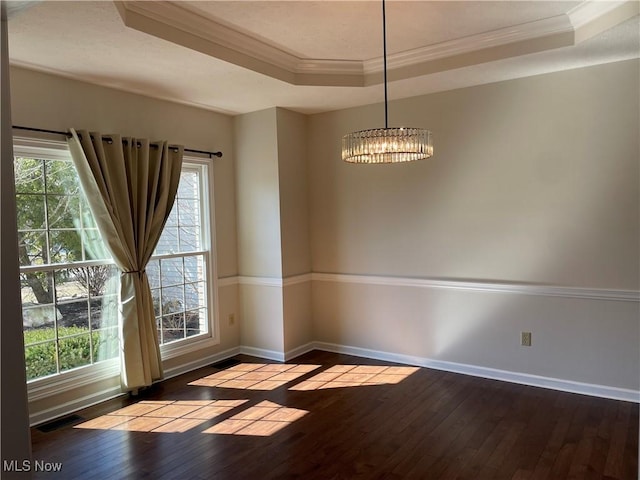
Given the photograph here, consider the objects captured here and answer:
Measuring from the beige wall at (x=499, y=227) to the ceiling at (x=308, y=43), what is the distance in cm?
30

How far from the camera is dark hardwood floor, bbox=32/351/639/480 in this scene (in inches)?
104

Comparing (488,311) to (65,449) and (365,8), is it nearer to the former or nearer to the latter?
(365,8)

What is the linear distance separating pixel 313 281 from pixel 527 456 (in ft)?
9.03

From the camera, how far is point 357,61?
383cm

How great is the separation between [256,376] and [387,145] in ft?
8.54

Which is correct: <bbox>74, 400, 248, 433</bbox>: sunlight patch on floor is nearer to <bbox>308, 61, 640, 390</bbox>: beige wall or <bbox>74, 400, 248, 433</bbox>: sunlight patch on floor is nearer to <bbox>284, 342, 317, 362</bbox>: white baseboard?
<bbox>284, 342, 317, 362</bbox>: white baseboard

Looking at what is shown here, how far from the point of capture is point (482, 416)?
10.7 ft

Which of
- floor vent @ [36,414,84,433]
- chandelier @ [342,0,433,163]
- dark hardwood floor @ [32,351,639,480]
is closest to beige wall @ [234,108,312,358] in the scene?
dark hardwood floor @ [32,351,639,480]

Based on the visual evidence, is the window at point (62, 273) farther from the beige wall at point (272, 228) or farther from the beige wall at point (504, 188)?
the beige wall at point (504, 188)

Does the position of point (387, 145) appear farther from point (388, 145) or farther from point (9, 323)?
point (9, 323)

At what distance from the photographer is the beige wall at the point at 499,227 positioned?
3441mm

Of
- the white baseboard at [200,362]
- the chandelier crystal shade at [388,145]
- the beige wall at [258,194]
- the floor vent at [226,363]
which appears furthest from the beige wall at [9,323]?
the beige wall at [258,194]

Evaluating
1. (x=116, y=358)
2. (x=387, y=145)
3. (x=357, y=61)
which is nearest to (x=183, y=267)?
(x=116, y=358)

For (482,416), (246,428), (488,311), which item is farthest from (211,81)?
(482,416)
